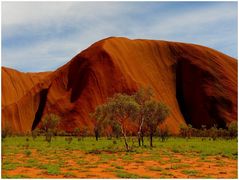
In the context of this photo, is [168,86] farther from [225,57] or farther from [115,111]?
[115,111]

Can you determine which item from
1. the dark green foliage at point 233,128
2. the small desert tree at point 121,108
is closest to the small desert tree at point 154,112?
the small desert tree at point 121,108

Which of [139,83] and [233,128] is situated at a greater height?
[139,83]

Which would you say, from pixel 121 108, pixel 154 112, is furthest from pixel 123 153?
pixel 154 112

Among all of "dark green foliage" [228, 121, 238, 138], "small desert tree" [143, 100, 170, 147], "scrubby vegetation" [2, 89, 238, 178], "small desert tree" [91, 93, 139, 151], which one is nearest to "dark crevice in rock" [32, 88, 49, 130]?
"scrubby vegetation" [2, 89, 238, 178]

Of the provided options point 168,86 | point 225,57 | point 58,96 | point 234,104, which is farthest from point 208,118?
point 58,96

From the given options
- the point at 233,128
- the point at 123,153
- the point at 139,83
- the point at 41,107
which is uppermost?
the point at 139,83

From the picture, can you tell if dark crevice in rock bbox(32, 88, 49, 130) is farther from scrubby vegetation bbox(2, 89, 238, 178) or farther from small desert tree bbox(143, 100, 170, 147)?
small desert tree bbox(143, 100, 170, 147)

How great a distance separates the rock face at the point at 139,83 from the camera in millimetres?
92000

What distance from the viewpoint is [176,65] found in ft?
350

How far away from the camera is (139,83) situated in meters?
94.4

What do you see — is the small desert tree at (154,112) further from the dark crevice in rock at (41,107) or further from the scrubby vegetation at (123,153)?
the dark crevice in rock at (41,107)

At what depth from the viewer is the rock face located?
92000 mm

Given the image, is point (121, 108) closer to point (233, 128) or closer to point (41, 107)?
point (233, 128)

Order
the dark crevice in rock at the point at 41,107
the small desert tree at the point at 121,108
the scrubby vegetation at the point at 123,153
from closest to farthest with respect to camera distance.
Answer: the scrubby vegetation at the point at 123,153 → the small desert tree at the point at 121,108 → the dark crevice in rock at the point at 41,107
